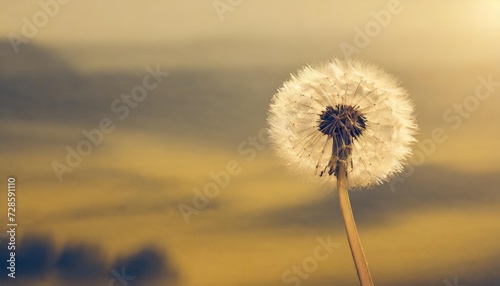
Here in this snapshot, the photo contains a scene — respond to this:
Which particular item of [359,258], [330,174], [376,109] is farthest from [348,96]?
[359,258]

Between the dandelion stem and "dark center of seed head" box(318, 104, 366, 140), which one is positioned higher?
"dark center of seed head" box(318, 104, 366, 140)

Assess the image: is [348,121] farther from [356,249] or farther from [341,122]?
[356,249]

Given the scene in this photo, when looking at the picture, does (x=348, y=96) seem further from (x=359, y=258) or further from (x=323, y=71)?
(x=359, y=258)

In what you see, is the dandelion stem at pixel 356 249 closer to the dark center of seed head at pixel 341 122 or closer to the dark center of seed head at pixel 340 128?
the dark center of seed head at pixel 340 128

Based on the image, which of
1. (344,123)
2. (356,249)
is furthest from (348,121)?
(356,249)

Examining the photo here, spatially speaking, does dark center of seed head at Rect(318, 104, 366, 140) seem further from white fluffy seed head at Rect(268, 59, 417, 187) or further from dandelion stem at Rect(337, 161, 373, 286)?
dandelion stem at Rect(337, 161, 373, 286)

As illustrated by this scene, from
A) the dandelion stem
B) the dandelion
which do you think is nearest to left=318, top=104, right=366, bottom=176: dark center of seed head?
the dandelion

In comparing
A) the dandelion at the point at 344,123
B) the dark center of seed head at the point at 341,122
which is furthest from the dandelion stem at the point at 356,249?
the dark center of seed head at the point at 341,122
